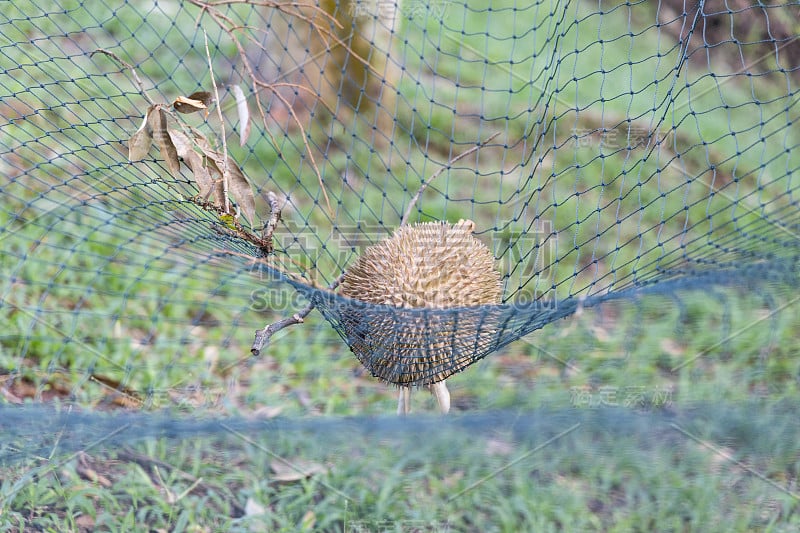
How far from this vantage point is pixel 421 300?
84.7 inches

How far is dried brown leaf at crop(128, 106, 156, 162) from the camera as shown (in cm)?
222

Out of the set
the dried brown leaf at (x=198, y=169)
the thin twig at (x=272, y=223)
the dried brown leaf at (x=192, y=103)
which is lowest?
the thin twig at (x=272, y=223)

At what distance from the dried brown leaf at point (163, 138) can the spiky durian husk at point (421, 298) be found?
0.64 meters

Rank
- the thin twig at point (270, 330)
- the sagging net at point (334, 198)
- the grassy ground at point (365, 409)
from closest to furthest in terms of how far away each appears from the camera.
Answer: the grassy ground at point (365, 409)
the thin twig at point (270, 330)
the sagging net at point (334, 198)

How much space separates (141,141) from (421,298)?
94 cm

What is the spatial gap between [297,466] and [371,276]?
75 centimetres

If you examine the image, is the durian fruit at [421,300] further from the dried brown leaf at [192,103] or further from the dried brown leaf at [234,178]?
the dried brown leaf at [192,103]

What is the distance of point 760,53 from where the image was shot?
5.66 m

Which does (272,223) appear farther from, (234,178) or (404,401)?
(404,401)

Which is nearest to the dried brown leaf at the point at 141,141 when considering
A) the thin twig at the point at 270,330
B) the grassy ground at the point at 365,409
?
the grassy ground at the point at 365,409

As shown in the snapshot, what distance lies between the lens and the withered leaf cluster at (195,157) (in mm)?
2256

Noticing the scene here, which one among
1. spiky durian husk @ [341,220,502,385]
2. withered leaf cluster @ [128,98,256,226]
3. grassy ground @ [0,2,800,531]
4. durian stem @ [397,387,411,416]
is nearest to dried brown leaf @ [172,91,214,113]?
withered leaf cluster @ [128,98,256,226]

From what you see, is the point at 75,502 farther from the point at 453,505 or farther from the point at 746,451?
the point at 746,451

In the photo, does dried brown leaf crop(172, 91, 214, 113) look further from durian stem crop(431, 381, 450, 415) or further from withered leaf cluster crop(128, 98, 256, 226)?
durian stem crop(431, 381, 450, 415)
